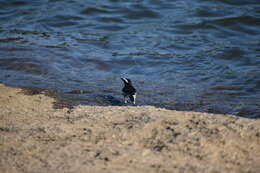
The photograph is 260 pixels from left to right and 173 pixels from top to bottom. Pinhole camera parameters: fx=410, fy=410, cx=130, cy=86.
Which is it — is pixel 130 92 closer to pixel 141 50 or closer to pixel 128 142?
pixel 128 142

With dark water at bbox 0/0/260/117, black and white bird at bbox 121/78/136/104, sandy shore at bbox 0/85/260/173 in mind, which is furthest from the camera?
dark water at bbox 0/0/260/117

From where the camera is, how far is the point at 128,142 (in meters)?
4.43

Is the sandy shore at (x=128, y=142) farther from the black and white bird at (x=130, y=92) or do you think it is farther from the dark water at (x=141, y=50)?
the dark water at (x=141, y=50)

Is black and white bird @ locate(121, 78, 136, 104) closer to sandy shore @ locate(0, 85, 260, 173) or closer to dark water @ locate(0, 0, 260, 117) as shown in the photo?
dark water @ locate(0, 0, 260, 117)

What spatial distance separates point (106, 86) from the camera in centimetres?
845

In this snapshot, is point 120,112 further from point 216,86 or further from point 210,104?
point 216,86

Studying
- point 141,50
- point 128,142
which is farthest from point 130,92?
point 141,50

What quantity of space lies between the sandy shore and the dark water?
2231 mm

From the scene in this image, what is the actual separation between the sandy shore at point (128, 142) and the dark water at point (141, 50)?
223cm

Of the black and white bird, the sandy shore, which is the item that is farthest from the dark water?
the sandy shore

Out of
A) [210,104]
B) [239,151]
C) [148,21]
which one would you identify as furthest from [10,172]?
[148,21]

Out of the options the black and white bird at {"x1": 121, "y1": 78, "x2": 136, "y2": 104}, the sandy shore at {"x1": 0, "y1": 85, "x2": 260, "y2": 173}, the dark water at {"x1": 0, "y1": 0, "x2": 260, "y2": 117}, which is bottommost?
the dark water at {"x1": 0, "y1": 0, "x2": 260, "y2": 117}

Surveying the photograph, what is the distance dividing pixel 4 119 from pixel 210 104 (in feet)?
12.4

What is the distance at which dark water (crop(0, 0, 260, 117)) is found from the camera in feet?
26.6
